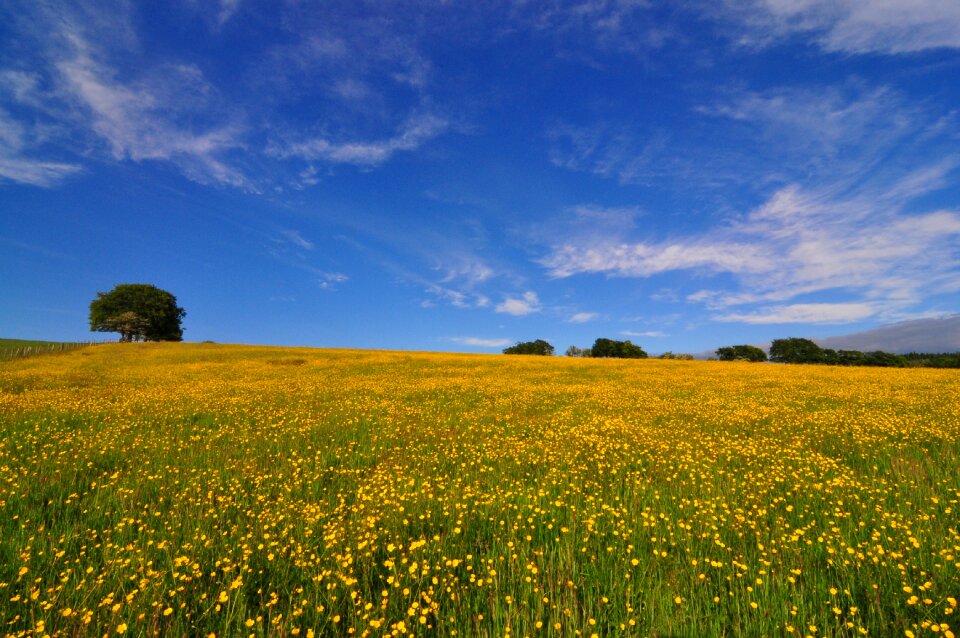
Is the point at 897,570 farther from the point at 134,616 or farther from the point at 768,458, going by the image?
the point at 134,616

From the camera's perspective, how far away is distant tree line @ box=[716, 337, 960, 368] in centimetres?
6836

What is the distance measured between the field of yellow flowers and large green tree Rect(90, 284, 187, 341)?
88954 mm

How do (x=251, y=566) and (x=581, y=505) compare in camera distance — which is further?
(x=581, y=505)

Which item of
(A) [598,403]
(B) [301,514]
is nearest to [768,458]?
(A) [598,403]

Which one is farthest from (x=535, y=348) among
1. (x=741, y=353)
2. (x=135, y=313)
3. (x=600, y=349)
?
(x=135, y=313)

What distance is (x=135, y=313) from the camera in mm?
80750

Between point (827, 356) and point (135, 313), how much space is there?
505 feet

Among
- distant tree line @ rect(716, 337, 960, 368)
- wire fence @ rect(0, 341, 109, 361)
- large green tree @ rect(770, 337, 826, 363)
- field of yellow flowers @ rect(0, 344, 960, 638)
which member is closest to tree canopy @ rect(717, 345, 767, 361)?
distant tree line @ rect(716, 337, 960, 368)

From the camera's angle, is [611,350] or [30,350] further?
[611,350]

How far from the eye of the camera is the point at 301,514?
18.5 ft

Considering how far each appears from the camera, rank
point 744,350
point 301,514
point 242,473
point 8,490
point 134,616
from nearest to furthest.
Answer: point 134,616 < point 301,514 < point 8,490 < point 242,473 < point 744,350

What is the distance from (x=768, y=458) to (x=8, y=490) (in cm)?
1428

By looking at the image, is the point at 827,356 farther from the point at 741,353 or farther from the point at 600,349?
the point at 600,349

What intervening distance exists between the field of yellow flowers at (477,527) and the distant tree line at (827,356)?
78267 mm
